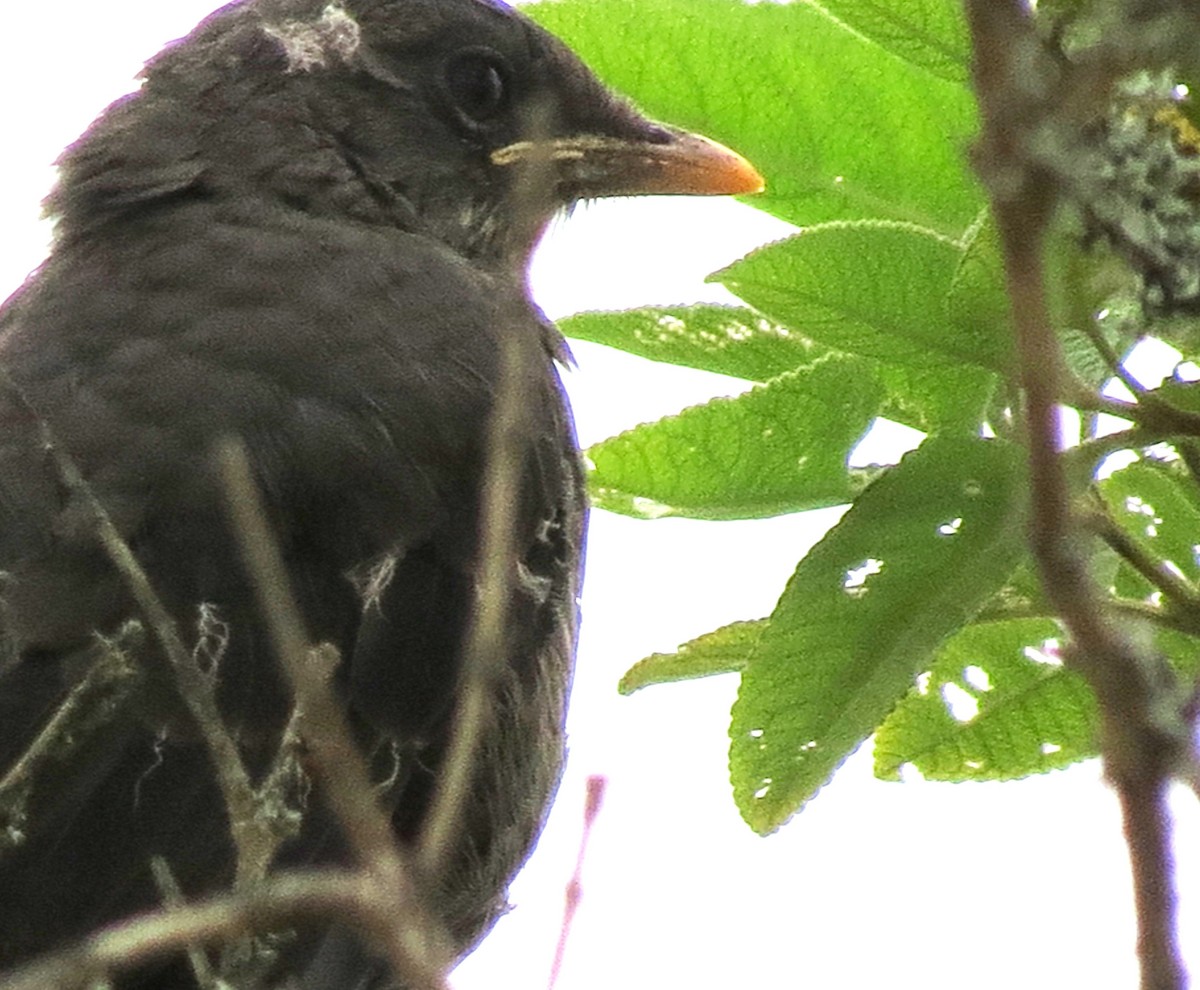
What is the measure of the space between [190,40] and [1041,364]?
10.1 feet

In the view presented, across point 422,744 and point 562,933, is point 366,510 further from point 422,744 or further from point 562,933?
point 562,933

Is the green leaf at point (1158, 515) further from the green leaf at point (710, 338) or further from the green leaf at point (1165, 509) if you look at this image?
the green leaf at point (710, 338)

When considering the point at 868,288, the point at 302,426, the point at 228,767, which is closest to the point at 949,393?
the point at 868,288

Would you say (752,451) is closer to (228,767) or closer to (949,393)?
(949,393)

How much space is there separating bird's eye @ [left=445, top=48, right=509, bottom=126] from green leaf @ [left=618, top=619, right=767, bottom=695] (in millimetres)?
1524

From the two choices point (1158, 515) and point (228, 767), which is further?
point (1158, 515)

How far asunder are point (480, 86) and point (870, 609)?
5.91 feet

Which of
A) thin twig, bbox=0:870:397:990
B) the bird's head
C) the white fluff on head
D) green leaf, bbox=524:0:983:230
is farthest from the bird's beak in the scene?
thin twig, bbox=0:870:397:990

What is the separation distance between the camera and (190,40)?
3656 mm

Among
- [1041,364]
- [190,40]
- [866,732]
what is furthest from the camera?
[190,40]

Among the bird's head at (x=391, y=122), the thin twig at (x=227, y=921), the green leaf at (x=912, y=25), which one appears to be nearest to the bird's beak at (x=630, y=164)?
the bird's head at (x=391, y=122)

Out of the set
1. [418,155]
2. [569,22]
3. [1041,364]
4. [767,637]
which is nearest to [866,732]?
[767,637]

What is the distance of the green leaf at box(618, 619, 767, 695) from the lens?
225 centimetres

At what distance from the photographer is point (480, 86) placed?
3543 millimetres
